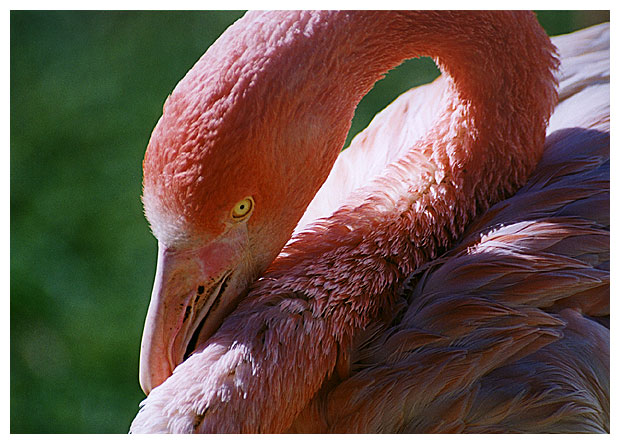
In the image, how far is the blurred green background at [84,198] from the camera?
1.56 m

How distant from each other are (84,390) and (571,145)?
132 centimetres

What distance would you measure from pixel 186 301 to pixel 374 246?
40 cm

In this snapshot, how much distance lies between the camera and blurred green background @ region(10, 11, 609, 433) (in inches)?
61.6

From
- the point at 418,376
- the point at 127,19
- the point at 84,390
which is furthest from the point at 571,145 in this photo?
the point at 84,390

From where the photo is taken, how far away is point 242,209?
1.19 meters

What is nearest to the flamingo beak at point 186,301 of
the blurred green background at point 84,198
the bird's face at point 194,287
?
the bird's face at point 194,287

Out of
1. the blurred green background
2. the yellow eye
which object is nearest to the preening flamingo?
the yellow eye

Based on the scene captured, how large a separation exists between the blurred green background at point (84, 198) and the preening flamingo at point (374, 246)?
15.3 inches

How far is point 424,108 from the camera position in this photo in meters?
1.76

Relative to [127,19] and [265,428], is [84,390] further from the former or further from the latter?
[127,19]

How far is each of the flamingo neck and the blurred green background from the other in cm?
34

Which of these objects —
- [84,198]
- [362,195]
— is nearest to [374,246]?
[362,195]

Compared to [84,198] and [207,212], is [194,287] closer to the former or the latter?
[207,212]

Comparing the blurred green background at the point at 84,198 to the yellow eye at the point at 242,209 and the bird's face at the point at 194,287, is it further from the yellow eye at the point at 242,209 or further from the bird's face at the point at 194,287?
the yellow eye at the point at 242,209
